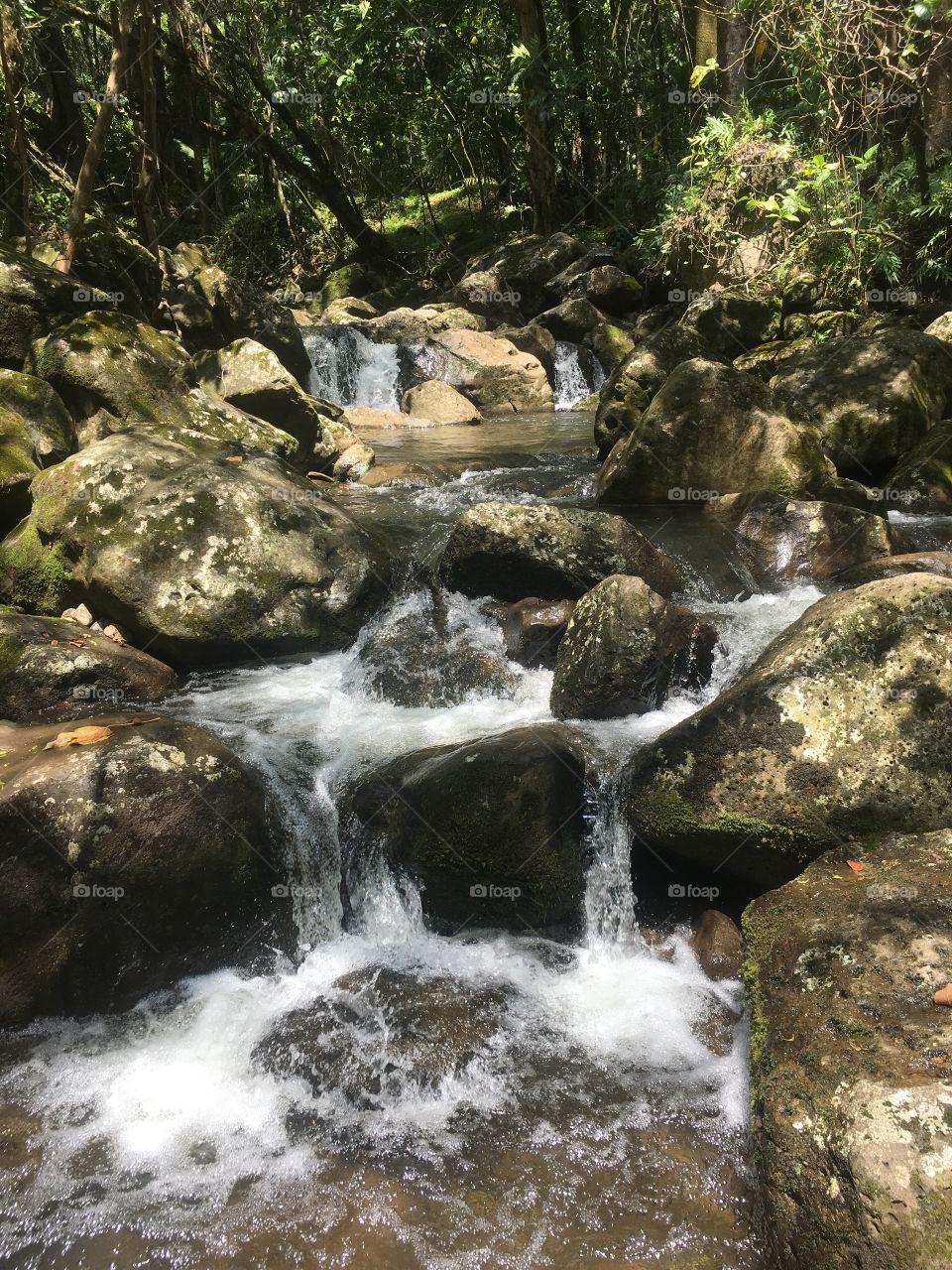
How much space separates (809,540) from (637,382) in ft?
12.2

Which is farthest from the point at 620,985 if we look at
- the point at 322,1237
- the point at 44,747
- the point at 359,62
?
the point at 359,62

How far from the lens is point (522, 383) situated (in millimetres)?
15242

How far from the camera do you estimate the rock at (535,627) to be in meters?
6.07

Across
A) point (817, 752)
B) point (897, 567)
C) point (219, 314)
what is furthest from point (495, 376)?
point (817, 752)

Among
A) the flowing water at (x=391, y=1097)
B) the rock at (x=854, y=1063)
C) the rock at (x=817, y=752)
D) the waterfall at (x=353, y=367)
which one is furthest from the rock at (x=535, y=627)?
the waterfall at (x=353, y=367)

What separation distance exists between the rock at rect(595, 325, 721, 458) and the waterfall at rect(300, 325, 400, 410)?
6.29m

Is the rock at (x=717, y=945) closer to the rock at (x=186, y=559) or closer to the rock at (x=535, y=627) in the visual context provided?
the rock at (x=535, y=627)

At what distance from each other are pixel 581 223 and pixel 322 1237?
22175 millimetres

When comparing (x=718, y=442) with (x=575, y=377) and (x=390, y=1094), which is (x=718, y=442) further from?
(x=575, y=377)

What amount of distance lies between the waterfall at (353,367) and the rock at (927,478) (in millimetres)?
9362

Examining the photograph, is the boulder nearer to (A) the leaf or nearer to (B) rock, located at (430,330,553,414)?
(A) the leaf

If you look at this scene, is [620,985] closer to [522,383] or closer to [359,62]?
[522,383]

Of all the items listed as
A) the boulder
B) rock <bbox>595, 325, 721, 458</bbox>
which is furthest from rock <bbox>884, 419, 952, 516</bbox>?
the boulder

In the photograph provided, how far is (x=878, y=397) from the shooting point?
858 centimetres
